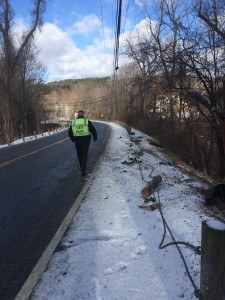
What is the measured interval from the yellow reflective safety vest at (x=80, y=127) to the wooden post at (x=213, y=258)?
8.73 metres

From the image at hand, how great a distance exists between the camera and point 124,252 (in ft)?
17.0

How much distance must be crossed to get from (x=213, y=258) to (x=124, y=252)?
2056 millimetres

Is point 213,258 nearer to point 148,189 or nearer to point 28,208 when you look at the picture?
point 28,208

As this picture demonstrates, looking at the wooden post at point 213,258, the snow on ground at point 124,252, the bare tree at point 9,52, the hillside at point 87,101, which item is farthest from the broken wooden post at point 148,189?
the hillside at point 87,101

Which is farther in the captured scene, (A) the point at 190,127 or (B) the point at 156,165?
(A) the point at 190,127

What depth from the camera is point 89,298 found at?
158 inches

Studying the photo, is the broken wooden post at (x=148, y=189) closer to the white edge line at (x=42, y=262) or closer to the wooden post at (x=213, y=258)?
the white edge line at (x=42, y=262)

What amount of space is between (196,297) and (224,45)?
14.1 meters

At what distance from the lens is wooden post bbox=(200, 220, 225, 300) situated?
3230mm

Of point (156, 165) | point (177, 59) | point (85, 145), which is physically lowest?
point (156, 165)

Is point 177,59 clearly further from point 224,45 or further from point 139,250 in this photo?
point 139,250

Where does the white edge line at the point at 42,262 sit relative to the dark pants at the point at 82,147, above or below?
below

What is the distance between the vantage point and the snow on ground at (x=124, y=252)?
4.18m

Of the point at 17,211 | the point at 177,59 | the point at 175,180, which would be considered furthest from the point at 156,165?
the point at 17,211
